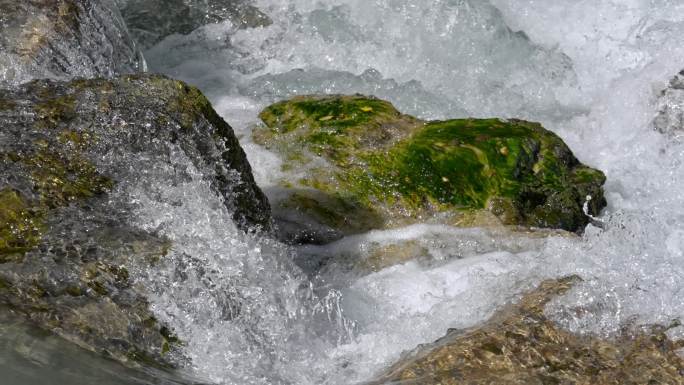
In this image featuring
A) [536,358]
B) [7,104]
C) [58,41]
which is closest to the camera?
[536,358]

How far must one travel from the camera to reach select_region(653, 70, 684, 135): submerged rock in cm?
702

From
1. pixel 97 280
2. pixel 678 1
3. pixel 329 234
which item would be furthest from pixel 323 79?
pixel 97 280

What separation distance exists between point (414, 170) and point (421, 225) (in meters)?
0.40

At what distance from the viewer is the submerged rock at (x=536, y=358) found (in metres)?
3.42

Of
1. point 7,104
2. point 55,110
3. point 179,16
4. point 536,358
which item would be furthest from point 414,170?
point 179,16

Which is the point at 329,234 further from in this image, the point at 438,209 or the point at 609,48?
the point at 609,48

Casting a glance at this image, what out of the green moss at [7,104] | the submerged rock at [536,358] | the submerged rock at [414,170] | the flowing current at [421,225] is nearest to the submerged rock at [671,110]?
the flowing current at [421,225]

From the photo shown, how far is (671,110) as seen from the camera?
7.08 meters

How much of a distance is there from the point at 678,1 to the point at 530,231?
14.4ft

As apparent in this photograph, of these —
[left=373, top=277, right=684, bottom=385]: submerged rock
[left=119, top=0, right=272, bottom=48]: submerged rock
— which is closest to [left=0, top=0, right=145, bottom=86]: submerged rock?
[left=119, top=0, right=272, bottom=48]: submerged rock

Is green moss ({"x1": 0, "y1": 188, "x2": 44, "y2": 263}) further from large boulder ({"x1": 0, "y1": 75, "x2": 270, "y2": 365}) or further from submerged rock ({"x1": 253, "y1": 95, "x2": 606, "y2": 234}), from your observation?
submerged rock ({"x1": 253, "y1": 95, "x2": 606, "y2": 234})

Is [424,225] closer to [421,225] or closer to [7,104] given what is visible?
[421,225]

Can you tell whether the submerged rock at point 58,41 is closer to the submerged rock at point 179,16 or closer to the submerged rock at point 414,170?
the submerged rock at point 414,170

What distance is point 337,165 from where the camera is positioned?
17.5 ft
